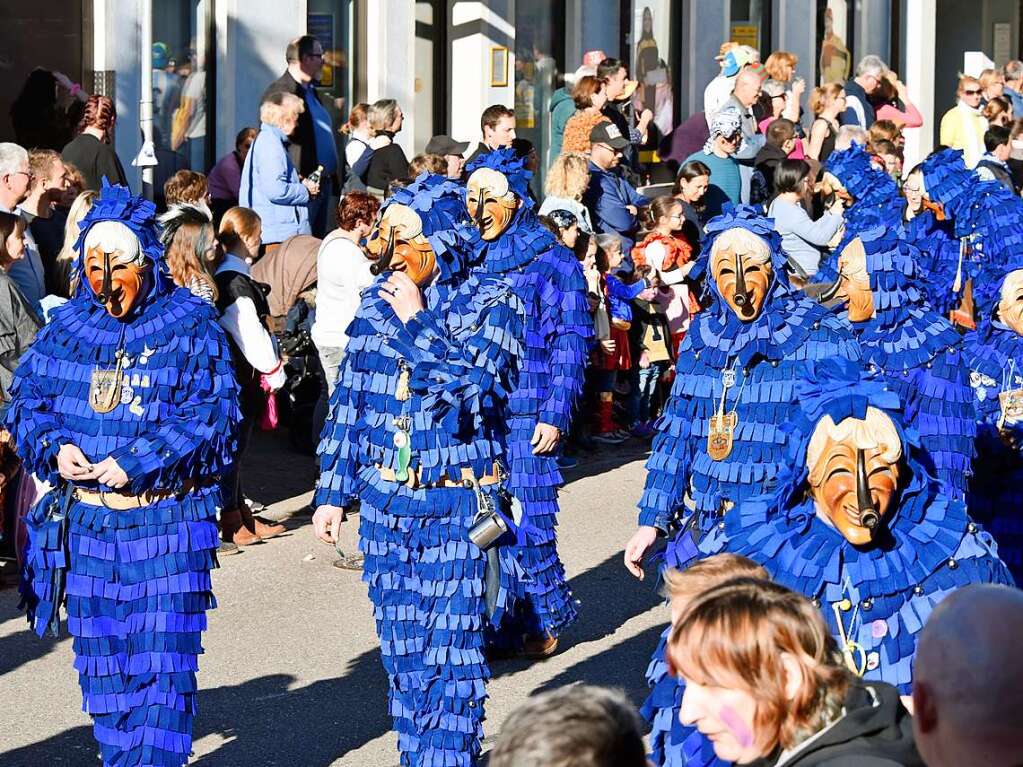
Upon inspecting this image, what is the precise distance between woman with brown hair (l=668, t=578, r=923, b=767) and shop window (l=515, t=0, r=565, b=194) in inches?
581

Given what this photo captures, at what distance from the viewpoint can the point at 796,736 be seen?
340 cm

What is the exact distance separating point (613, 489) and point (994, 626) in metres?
9.34

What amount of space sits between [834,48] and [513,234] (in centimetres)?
1459

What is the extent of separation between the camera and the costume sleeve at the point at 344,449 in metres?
6.79

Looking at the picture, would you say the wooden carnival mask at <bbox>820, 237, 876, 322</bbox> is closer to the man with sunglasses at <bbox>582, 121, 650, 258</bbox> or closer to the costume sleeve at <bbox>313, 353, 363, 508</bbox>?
the costume sleeve at <bbox>313, 353, 363, 508</bbox>

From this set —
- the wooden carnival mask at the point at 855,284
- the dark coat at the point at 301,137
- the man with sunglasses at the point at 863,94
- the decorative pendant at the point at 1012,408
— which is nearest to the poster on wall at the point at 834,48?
the man with sunglasses at the point at 863,94

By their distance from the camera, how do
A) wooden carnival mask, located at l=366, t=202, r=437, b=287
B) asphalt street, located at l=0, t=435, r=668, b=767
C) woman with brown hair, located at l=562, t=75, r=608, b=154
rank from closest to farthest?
wooden carnival mask, located at l=366, t=202, r=437, b=287
asphalt street, located at l=0, t=435, r=668, b=767
woman with brown hair, located at l=562, t=75, r=608, b=154

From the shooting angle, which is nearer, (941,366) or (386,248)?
(386,248)

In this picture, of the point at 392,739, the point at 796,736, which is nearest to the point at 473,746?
the point at 392,739

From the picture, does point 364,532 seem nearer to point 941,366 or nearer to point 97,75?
point 941,366

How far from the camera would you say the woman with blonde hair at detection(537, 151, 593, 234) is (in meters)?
12.6

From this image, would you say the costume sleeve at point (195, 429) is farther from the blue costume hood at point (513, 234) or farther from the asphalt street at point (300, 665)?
the blue costume hood at point (513, 234)


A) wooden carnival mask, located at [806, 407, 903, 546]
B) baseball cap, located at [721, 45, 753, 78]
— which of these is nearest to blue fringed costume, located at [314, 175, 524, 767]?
wooden carnival mask, located at [806, 407, 903, 546]

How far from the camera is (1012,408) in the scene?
317 inches
